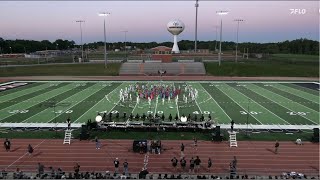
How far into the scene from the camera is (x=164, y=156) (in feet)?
65.4

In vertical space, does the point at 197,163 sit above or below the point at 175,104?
below

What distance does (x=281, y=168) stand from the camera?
60.1ft

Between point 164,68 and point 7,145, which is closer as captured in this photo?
point 7,145

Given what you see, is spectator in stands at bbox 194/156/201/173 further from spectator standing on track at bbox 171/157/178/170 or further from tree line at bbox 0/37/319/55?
tree line at bbox 0/37/319/55

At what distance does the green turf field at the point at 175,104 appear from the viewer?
28750mm

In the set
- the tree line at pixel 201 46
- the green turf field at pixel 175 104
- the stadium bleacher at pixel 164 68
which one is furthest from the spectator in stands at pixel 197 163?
the tree line at pixel 201 46

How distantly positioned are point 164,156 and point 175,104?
46.2 ft

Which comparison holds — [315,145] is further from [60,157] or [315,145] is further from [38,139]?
[38,139]

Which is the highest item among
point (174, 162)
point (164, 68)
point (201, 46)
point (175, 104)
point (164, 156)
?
point (201, 46)

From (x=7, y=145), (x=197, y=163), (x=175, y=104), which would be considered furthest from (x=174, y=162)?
(x=175, y=104)

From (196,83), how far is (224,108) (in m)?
18.9

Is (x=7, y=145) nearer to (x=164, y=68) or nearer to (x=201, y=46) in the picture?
(x=164, y=68)

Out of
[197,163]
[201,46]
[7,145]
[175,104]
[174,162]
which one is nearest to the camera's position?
[197,163]

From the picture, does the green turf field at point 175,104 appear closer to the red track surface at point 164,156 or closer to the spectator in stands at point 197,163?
the red track surface at point 164,156
